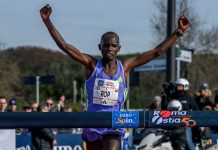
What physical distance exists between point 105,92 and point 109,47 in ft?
1.71

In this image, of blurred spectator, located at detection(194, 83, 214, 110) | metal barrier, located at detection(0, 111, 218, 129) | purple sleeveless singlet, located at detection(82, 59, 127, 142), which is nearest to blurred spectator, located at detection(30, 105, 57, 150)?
blurred spectator, located at detection(194, 83, 214, 110)

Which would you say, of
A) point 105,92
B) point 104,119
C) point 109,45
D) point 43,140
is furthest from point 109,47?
point 43,140

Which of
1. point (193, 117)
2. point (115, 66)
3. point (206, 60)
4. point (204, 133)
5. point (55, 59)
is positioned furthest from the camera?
point (55, 59)

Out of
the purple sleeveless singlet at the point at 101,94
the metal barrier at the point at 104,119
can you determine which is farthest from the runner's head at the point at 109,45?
the metal barrier at the point at 104,119

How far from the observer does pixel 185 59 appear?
1750cm

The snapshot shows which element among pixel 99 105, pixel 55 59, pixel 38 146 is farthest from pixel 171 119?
pixel 55 59

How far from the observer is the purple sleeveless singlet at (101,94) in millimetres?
8281

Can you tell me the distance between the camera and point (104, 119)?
25.3 ft

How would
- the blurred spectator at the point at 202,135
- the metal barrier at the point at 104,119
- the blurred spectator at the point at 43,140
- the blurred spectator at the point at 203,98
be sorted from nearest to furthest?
the metal barrier at the point at 104,119 < the blurred spectator at the point at 43,140 < the blurred spectator at the point at 202,135 < the blurred spectator at the point at 203,98

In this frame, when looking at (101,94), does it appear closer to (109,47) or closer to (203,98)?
(109,47)

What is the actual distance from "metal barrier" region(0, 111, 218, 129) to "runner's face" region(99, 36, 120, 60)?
2.68 ft

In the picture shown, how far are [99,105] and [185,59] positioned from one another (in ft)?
31.0

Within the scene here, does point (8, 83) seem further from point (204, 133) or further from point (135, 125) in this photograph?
point (135, 125)

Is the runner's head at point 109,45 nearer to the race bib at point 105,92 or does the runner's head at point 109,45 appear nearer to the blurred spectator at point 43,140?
the race bib at point 105,92
